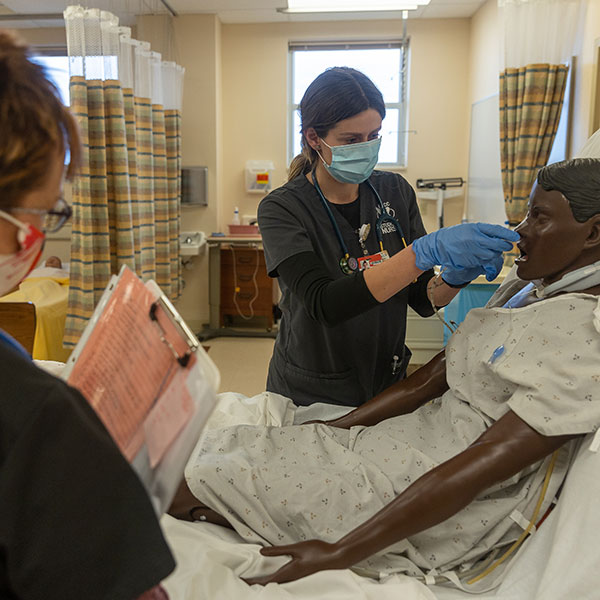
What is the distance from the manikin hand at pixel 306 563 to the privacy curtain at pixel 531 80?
3.25 meters

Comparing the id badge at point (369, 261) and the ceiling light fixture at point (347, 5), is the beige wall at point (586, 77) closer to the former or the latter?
the ceiling light fixture at point (347, 5)

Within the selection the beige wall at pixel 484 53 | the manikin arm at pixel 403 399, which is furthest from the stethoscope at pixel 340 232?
the beige wall at pixel 484 53

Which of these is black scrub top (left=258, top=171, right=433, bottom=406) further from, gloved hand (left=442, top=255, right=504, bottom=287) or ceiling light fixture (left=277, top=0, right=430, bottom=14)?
ceiling light fixture (left=277, top=0, right=430, bottom=14)

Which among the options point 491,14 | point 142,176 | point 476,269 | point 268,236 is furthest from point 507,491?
point 491,14

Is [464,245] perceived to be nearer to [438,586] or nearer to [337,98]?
[337,98]

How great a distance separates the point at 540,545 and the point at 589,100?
3034 mm

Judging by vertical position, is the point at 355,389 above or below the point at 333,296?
below

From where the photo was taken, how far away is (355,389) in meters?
1.65

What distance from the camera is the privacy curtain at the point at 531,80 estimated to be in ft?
11.9

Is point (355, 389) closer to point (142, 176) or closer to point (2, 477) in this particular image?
point (2, 477)

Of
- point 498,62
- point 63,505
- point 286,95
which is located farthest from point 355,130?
point 286,95

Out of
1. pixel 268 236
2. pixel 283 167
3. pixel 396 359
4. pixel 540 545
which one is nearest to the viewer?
pixel 540 545

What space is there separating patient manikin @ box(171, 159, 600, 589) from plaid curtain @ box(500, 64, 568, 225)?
106 inches

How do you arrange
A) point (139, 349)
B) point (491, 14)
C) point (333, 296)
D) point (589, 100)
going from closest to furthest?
point (139, 349)
point (333, 296)
point (589, 100)
point (491, 14)
